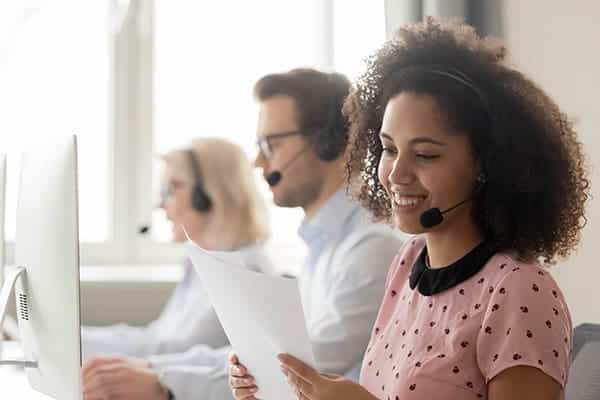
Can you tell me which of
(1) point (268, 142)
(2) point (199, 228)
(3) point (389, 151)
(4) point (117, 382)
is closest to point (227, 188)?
(2) point (199, 228)

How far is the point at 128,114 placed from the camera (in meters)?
3.81

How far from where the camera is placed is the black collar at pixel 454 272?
1354 mm

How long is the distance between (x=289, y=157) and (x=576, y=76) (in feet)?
2.21

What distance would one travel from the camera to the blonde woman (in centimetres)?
286

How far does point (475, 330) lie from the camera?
128 centimetres

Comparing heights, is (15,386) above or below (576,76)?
below

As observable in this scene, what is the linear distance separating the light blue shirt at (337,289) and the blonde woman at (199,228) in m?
0.52

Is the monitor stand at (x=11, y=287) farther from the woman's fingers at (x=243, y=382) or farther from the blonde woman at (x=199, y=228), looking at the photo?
the blonde woman at (x=199, y=228)

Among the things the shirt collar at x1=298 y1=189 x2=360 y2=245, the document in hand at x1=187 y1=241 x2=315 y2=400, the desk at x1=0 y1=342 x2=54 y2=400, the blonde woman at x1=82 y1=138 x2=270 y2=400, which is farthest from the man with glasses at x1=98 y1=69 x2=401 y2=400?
the document in hand at x1=187 y1=241 x2=315 y2=400

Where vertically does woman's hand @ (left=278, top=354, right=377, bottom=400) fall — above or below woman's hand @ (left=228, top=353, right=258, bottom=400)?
above

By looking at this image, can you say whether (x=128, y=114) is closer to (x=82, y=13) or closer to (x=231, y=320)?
(x=82, y=13)

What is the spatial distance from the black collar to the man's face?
841 mm

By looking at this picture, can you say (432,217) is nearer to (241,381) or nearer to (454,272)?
(454,272)

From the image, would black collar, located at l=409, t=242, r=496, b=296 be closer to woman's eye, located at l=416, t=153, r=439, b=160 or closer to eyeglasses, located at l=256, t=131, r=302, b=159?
woman's eye, located at l=416, t=153, r=439, b=160
